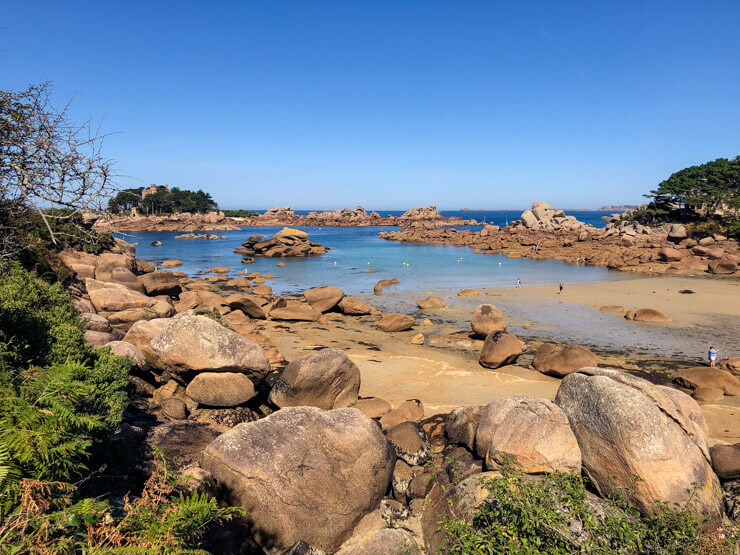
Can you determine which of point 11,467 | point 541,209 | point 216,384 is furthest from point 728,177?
point 11,467

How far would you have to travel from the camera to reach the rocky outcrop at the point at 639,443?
8.47 m

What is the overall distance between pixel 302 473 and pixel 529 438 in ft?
16.5

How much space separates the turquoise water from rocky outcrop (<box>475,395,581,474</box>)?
29897mm

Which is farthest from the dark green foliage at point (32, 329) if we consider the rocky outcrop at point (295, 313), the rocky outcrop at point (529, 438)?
the rocky outcrop at point (295, 313)

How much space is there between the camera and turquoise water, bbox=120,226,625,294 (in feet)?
149

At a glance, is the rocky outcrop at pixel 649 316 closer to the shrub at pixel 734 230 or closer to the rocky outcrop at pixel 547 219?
the shrub at pixel 734 230

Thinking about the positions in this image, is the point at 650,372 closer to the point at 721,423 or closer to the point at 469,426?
the point at 721,423

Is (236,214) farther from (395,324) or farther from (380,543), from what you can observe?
(380,543)

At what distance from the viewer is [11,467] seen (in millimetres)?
4102

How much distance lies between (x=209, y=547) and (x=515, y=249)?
7557cm

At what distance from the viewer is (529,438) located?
959 cm

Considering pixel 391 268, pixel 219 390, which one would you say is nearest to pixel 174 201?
pixel 391 268

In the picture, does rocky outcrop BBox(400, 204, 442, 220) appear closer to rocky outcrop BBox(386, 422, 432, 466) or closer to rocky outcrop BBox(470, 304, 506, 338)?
rocky outcrop BBox(470, 304, 506, 338)

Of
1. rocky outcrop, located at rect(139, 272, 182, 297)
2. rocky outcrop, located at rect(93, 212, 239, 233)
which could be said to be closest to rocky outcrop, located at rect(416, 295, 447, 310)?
rocky outcrop, located at rect(139, 272, 182, 297)
